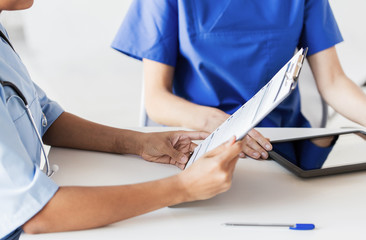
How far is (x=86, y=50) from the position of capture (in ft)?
7.04

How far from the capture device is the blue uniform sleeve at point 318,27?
1.36m

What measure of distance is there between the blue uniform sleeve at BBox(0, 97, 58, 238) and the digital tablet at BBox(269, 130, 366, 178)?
0.51m

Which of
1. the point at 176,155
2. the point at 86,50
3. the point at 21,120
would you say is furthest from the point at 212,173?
the point at 86,50

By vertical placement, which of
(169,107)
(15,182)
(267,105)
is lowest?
(169,107)

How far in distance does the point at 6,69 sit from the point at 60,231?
33cm

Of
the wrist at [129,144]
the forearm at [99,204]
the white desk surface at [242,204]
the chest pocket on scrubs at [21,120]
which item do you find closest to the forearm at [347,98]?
the white desk surface at [242,204]

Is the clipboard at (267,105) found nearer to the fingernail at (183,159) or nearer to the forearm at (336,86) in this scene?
the fingernail at (183,159)

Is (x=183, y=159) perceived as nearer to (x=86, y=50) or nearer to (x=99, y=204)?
(x=99, y=204)

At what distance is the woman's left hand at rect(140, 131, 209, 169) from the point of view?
973mm

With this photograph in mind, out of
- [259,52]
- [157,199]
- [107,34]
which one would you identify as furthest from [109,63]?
[157,199]

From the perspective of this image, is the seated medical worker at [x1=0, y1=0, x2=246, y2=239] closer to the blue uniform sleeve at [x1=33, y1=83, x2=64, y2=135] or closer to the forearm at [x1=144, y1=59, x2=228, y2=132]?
the blue uniform sleeve at [x1=33, y1=83, x2=64, y2=135]

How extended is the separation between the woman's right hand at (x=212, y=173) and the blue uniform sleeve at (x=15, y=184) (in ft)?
0.79

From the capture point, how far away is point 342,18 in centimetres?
206

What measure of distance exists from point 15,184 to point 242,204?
397 millimetres
